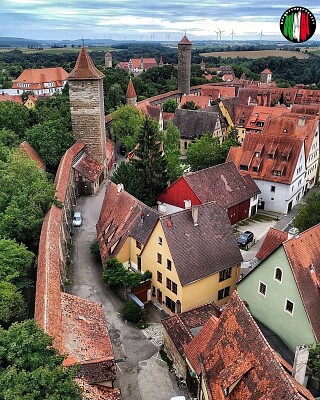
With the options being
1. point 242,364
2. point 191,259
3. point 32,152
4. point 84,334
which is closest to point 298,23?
point 242,364

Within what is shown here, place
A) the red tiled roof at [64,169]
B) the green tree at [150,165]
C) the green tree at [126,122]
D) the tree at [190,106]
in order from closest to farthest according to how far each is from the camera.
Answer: the red tiled roof at [64,169] → the green tree at [150,165] → the green tree at [126,122] → the tree at [190,106]

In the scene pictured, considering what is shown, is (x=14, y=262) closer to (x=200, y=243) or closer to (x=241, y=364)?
(x=200, y=243)

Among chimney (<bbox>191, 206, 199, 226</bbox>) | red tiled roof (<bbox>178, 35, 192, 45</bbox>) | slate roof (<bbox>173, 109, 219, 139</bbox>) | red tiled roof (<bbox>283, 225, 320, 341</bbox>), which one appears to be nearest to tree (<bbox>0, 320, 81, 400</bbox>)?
red tiled roof (<bbox>283, 225, 320, 341</bbox>)

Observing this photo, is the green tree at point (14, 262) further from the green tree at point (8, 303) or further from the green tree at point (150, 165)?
the green tree at point (150, 165)

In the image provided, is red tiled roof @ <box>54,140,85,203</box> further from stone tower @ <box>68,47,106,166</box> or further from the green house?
the green house

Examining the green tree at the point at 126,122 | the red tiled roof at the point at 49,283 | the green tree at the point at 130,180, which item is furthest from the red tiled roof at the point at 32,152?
the green tree at the point at 126,122
